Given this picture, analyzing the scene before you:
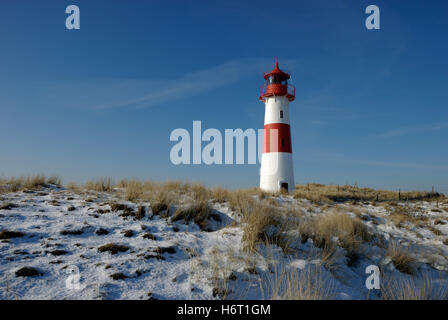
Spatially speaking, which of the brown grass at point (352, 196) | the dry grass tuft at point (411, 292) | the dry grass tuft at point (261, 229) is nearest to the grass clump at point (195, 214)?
the dry grass tuft at point (261, 229)

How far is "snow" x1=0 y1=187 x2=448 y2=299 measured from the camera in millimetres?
3613

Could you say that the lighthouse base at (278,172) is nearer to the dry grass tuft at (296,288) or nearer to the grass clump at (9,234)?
the dry grass tuft at (296,288)

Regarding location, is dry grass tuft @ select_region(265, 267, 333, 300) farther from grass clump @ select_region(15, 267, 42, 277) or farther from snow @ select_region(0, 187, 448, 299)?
grass clump @ select_region(15, 267, 42, 277)

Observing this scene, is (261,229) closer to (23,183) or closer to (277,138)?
(23,183)

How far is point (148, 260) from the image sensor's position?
4.42 meters

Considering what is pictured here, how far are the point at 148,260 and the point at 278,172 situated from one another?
58.6 ft

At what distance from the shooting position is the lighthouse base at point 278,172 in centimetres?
2116

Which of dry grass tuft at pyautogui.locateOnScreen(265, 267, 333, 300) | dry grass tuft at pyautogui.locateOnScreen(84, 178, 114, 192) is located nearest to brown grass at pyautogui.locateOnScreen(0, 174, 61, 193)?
dry grass tuft at pyautogui.locateOnScreen(84, 178, 114, 192)

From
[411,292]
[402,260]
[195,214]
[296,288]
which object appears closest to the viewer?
Result: [296,288]

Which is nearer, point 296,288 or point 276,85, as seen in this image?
point 296,288

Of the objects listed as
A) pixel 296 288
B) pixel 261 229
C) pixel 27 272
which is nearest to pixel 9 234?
pixel 27 272

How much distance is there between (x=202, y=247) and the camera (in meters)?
5.17
